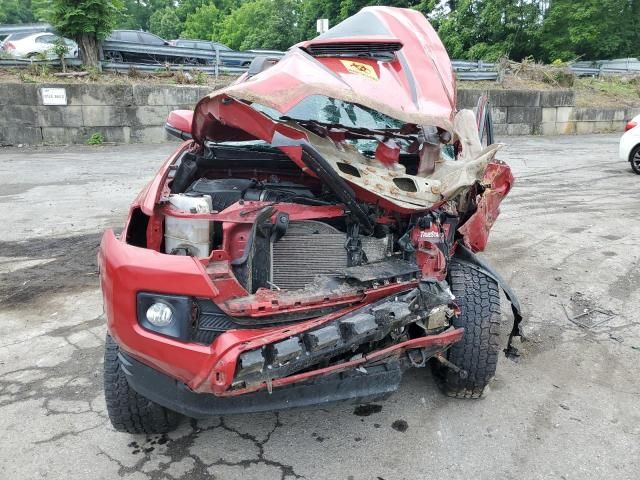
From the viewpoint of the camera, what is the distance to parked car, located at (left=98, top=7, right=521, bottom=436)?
208cm

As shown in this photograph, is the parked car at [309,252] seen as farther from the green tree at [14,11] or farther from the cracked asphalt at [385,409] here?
the green tree at [14,11]

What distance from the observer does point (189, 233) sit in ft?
8.17

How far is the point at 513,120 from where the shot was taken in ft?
53.7

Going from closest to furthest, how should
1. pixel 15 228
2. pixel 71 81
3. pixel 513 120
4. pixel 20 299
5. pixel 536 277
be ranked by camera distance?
pixel 20 299 → pixel 536 277 → pixel 15 228 → pixel 71 81 → pixel 513 120

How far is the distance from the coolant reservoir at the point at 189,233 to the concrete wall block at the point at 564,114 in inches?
670

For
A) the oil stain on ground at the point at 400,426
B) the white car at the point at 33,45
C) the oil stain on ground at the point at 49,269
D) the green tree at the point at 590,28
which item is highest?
the green tree at the point at 590,28

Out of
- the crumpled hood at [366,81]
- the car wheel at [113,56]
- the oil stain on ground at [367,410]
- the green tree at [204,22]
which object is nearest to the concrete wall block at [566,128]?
the car wheel at [113,56]

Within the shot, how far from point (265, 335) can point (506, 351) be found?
5.57 feet

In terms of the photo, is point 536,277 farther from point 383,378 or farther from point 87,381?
point 87,381

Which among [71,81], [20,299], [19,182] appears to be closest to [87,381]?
[20,299]

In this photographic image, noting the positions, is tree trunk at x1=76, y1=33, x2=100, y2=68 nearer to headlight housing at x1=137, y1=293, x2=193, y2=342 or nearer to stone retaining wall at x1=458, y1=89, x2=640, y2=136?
stone retaining wall at x1=458, y1=89, x2=640, y2=136

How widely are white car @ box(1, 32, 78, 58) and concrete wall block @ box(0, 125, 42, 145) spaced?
213 centimetres

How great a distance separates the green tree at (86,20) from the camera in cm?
1244

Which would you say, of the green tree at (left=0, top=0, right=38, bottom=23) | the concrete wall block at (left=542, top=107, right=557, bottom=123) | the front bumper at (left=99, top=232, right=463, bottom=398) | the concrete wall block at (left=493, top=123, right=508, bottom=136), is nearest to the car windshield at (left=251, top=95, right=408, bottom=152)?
the front bumper at (left=99, top=232, right=463, bottom=398)
